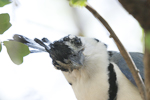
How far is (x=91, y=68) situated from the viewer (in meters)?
1.06

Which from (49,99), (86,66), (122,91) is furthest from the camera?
(49,99)

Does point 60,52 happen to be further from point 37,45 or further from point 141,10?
point 141,10

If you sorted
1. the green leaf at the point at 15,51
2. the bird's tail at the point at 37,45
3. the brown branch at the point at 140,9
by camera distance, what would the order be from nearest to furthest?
1. the brown branch at the point at 140,9
2. the green leaf at the point at 15,51
3. the bird's tail at the point at 37,45

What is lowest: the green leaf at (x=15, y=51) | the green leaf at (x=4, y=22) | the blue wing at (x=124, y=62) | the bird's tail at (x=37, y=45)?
the blue wing at (x=124, y=62)

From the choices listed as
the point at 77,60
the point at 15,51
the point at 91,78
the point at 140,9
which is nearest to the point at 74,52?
the point at 77,60

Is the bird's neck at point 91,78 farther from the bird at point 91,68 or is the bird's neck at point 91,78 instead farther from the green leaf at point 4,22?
the green leaf at point 4,22

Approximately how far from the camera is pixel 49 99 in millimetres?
1825

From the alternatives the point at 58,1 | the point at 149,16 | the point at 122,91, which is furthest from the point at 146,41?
the point at 58,1

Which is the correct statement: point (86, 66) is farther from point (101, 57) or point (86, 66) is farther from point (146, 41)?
point (146, 41)

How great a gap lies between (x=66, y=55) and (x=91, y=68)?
0.51ft

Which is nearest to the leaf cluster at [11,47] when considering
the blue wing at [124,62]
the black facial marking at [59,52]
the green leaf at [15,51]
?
the green leaf at [15,51]

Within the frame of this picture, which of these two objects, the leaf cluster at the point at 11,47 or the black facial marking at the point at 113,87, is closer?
the leaf cluster at the point at 11,47

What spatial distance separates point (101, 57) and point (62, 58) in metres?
0.22

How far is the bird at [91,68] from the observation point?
960 millimetres
